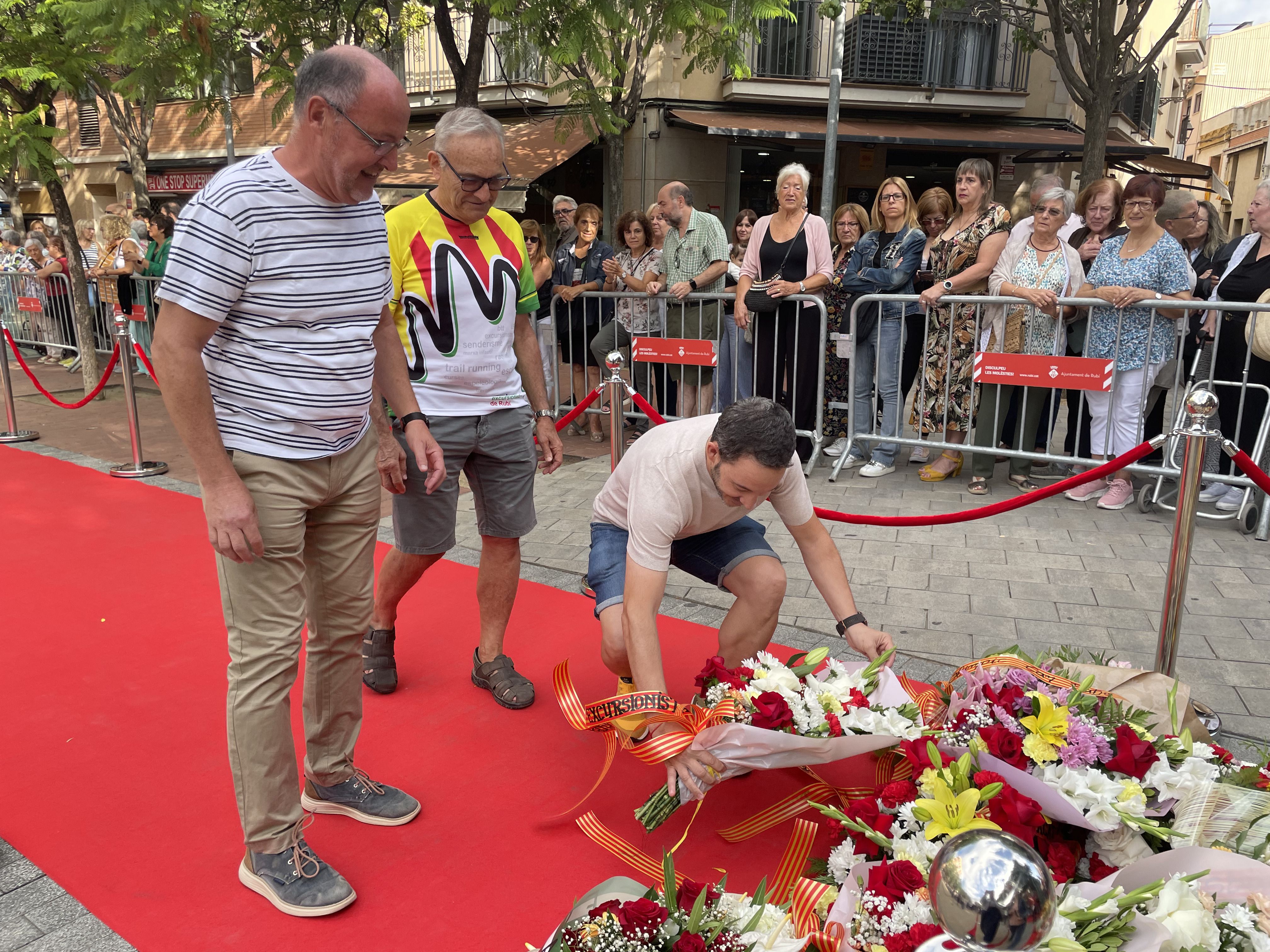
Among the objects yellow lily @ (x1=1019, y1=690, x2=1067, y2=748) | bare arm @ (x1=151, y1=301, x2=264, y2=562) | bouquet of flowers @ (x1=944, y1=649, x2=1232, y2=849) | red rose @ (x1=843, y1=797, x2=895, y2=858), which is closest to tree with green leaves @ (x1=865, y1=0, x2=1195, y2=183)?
bouquet of flowers @ (x1=944, y1=649, x2=1232, y2=849)

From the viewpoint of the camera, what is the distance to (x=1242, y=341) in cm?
575

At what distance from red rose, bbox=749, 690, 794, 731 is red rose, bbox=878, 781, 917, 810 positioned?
0.34m

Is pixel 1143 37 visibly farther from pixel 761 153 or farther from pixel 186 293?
pixel 186 293

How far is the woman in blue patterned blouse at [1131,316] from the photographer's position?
5.69m

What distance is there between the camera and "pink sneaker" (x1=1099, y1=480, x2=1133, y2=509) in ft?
19.5

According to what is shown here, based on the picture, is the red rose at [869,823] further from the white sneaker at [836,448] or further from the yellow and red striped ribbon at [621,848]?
the white sneaker at [836,448]

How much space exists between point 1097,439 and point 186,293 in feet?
18.0

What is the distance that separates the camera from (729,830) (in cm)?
271

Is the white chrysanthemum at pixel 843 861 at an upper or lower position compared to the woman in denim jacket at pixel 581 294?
lower

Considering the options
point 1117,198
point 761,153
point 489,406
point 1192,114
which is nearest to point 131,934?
point 489,406

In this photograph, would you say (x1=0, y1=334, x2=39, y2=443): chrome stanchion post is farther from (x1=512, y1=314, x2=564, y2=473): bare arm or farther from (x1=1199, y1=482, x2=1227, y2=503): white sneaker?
(x1=1199, y1=482, x2=1227, y2=503): white sneaker

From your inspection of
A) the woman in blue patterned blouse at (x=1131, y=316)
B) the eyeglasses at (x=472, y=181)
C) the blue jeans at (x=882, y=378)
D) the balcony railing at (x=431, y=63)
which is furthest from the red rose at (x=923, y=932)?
the balcony railing at (x=431, y=63)

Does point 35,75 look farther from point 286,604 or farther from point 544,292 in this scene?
point 286,604

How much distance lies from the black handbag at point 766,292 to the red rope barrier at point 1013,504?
3.13m
